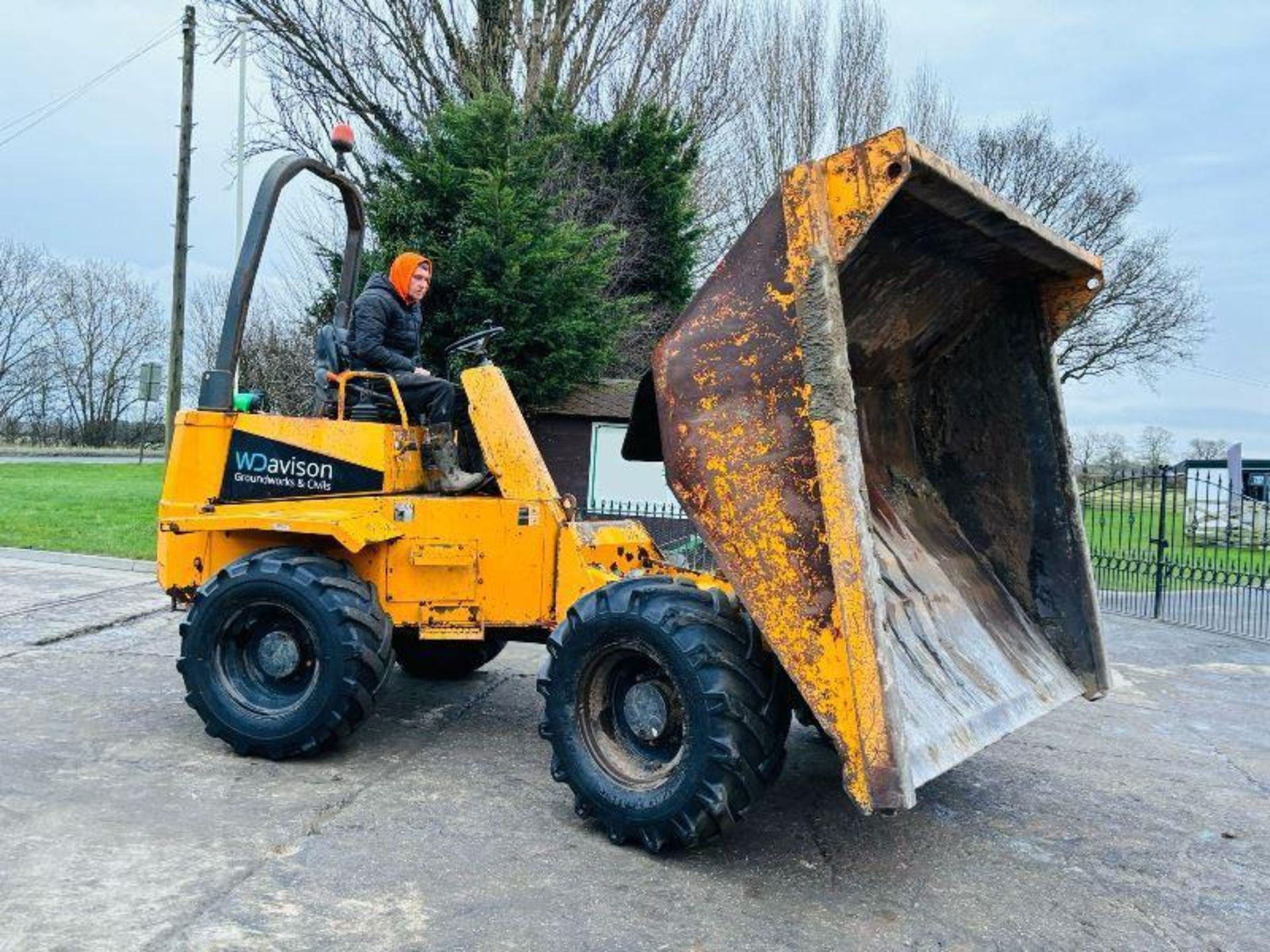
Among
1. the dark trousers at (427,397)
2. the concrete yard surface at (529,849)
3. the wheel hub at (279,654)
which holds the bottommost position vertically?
the concrete yard surface at (529,849)

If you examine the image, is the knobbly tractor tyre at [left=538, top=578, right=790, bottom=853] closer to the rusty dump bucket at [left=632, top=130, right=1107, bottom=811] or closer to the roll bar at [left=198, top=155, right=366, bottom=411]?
the rusty dump bucket at [left=632, top=130, right=1107, bottom=811]

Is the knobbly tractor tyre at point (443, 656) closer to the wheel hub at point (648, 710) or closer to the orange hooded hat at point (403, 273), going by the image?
the orange hooded hat at point (403, 273)

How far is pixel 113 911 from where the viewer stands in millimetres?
3229

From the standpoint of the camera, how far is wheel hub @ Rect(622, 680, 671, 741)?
3.98m

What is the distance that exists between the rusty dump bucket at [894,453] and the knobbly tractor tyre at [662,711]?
251 millimetres

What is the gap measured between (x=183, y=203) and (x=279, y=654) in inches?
554

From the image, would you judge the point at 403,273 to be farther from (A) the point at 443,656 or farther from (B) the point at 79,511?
(B) the point at 79,511

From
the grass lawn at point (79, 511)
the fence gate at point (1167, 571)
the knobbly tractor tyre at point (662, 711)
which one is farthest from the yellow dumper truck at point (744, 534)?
the grass lawn at point (79, 511)

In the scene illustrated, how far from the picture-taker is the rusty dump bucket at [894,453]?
133 inches

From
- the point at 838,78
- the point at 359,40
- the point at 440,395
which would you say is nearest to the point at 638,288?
the point at 359,40

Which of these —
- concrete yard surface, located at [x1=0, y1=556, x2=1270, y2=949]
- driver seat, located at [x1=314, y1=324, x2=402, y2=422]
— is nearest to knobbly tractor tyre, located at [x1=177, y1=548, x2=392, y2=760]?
concrete yard surface, located at [x1=0, y1=556, x2=1270, y2=949]

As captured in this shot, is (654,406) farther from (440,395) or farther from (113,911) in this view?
(113,911)

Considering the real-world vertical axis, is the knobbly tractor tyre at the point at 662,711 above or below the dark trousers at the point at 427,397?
below

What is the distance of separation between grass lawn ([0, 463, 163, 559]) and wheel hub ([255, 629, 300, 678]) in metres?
7.83
